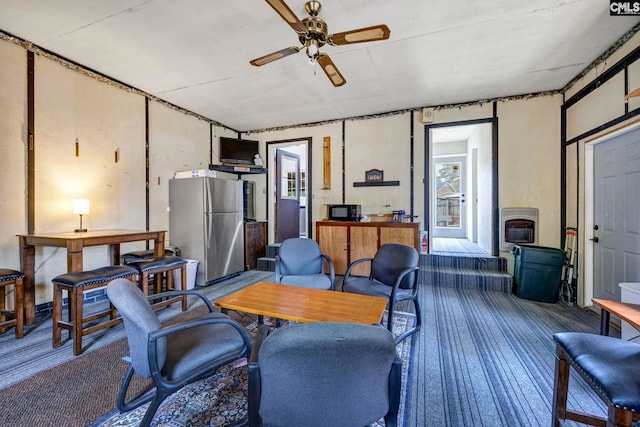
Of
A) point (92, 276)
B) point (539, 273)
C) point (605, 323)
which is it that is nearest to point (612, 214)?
point (539, 273)

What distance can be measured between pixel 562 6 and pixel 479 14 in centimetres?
66

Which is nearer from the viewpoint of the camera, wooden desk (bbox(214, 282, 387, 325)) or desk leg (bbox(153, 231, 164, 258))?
wooden desk (bbox(214, 282, 387, 325))

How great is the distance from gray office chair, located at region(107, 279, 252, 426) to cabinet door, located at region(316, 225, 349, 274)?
306cm

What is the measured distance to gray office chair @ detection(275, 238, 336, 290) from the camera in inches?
115

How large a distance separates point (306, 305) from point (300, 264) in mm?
1125

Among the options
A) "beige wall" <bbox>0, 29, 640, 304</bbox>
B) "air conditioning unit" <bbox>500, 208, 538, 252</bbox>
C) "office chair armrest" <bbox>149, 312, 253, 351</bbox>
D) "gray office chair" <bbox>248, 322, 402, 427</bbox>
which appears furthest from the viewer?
"air conditioning unit" <bbox>500, 208, 538, 252</bbox>

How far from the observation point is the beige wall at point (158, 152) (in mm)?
2869

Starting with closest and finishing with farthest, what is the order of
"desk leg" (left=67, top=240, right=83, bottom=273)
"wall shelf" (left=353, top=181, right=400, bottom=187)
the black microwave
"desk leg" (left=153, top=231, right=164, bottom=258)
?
1. "desk leg" (left=67, top=240, right=83, bottom=273)
2. "desk leg" (left=153, top=231, right=164, bottom=258)
3. the black microwave
4. "wall shelf" (left=353, top=181, right=400, bottom=187)

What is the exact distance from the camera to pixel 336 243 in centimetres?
461

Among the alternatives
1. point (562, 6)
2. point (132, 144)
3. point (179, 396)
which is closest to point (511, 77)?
point (562, 6)

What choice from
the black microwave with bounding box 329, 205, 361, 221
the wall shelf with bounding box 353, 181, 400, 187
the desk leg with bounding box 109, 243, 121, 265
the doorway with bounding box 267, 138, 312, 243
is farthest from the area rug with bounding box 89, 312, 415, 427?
the doorway with bounding box 267, 138, 312, 243

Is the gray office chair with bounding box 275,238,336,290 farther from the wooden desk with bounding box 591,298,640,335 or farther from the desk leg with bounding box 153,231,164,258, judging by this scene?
the wooden desk with bounding box 591,298,640,335

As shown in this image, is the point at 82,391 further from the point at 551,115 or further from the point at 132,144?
the point at 551,115

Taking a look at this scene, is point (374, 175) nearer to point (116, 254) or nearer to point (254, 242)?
point (254, 242)
